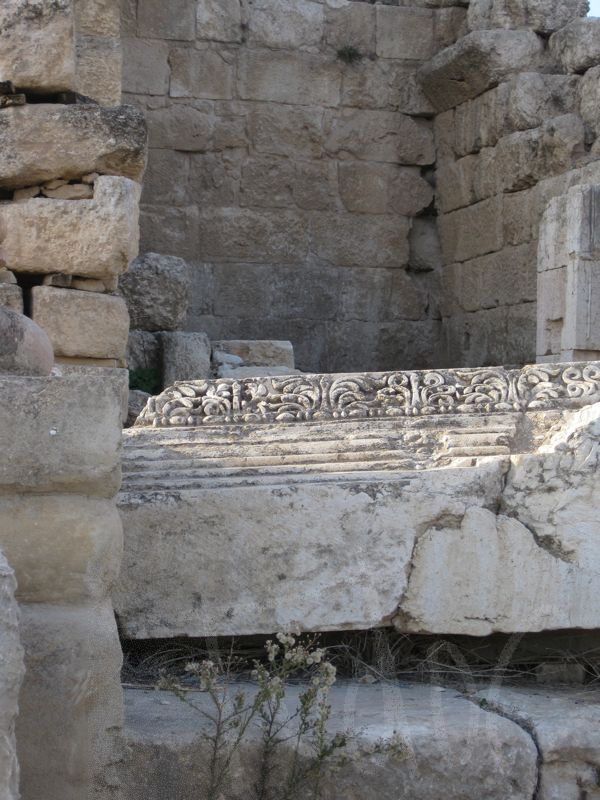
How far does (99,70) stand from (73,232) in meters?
1.21

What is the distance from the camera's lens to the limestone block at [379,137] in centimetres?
1026

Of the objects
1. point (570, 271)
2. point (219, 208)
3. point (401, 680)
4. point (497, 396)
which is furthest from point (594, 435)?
point (219, 208)

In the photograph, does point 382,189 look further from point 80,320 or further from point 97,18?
point 80,320

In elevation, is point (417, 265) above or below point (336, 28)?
below

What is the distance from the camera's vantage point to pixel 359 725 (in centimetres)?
340

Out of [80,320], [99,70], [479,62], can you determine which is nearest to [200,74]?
[479,62]

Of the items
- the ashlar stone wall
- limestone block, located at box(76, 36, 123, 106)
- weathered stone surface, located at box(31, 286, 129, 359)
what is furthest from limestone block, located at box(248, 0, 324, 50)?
weathered stone surface, located at box(31, 286, 129, 359)

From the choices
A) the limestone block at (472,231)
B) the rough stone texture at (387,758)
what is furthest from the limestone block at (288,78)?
the rough stone texture at (387,758)

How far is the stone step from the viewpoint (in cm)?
326

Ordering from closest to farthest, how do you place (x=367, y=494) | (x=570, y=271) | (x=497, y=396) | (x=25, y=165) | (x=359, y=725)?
(x=359, y=725) < (x=367, y=494) < (x=497, y=396) < (x=25, y=165) < (x=570, y=271)

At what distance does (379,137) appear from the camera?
1034 centimetres

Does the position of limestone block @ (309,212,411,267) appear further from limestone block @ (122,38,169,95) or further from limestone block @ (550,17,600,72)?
limestone block @ (550,17,600,72)

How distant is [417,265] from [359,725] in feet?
24.2

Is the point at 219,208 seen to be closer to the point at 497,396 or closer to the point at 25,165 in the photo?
the point at 25,165
